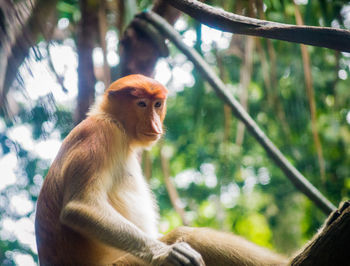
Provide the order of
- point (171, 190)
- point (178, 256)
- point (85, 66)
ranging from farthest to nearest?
1. point (171, 190)
2. point (85, 66)
3. point (178, 256)

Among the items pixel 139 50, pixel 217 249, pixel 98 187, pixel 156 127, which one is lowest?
pixel 217 249

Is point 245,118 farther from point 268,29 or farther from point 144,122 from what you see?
point 268,29

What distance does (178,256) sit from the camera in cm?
185

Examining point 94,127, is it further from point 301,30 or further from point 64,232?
point 301,30

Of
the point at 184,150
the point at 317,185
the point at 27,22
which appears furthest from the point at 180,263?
the point at 184,150

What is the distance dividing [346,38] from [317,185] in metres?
5.05

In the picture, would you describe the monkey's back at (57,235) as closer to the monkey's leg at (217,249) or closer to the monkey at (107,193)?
the monkey at (107,193)

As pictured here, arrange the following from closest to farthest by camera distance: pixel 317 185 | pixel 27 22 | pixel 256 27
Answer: pixel 27 22
pixel 256 27
pixel 317 185

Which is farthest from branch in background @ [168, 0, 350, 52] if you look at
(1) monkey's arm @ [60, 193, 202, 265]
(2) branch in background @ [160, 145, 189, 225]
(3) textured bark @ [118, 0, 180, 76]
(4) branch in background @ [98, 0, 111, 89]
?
(2) branch in background @ [160, 145, 189, 225]

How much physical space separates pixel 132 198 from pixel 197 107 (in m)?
1.38

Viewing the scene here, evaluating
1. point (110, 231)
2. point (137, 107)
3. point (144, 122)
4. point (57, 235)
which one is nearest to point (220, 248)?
point (110, 231)

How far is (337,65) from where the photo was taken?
11.3ft

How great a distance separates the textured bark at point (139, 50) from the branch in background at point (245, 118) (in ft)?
0.41

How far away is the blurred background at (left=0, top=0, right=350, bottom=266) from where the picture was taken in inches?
29.5
